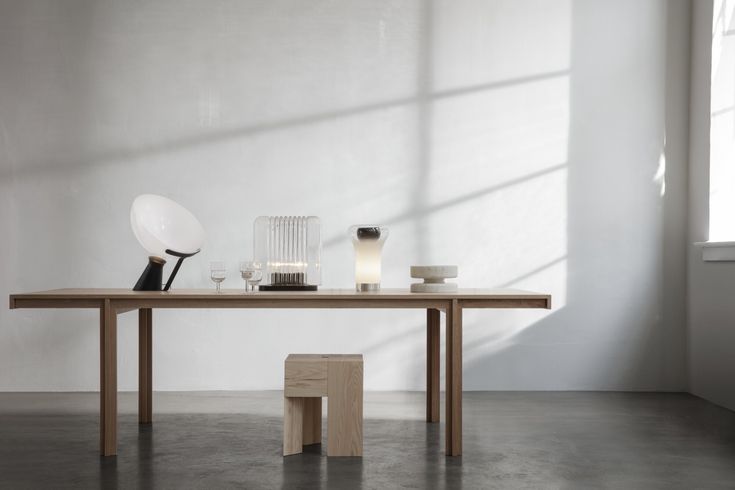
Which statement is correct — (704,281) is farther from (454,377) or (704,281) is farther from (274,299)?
(274,299)

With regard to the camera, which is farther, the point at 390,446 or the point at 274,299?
the point at 390,446

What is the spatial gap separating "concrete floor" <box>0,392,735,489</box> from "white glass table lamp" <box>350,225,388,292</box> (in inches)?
29.4

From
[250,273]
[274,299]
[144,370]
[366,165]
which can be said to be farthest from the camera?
[366,165]

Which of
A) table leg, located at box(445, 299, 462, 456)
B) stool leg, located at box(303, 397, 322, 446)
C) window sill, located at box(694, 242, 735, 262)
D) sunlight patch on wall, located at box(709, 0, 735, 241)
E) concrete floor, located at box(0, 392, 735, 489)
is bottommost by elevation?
concrete floor, located at box(0, 392, 735, 489)

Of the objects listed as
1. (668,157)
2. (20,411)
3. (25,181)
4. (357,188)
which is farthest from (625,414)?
(25,181)

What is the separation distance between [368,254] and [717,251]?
7.57 feet

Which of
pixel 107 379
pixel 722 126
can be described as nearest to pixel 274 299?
pixel 107 379

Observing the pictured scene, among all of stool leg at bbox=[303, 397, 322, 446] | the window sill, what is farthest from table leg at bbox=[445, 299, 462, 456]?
the window sill

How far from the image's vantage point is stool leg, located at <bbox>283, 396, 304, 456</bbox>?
126 inches

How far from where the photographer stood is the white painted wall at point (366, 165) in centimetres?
492

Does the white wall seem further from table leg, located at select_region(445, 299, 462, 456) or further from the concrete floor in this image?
table leg, located at select_region(445, 299, 462, 456)

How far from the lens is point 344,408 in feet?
10.5

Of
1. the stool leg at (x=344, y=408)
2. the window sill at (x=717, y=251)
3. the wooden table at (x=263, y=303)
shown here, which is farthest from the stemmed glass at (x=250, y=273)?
the window sill at (x=717, y=251)

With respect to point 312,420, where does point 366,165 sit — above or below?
above
